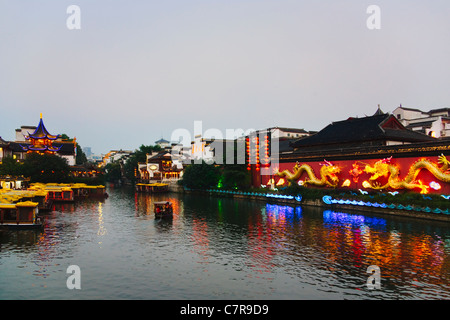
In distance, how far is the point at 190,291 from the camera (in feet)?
41.6

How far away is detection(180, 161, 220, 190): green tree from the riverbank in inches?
379

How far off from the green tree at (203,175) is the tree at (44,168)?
2016 cm

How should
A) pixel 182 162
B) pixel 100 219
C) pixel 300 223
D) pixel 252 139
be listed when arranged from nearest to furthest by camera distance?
pixel 300 223 → pixel 100 219 → pixel 252 139 → pixel 182 162

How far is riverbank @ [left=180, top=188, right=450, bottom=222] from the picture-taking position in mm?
26266

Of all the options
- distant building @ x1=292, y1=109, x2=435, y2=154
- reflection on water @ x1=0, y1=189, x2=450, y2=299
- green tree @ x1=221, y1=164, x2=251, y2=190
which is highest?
distant building @ x1=292, y1=109, x2=435, y2=154

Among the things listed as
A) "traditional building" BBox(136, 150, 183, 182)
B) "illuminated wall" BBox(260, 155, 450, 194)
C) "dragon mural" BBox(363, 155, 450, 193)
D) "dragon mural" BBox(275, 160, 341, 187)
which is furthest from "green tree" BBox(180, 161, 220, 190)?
"dragon mural" BBox(363, 155, 450, 193)

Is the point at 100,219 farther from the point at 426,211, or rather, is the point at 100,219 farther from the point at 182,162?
the point at 182,162

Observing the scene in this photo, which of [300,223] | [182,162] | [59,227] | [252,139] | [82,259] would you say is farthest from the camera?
[182,162]

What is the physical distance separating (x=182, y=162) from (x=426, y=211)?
194 feet

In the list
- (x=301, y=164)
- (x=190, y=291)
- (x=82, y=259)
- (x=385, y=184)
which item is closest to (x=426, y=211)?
(x=385, y=184)

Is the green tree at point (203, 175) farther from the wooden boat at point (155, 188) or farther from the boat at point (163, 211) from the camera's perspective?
the boat at point (163, 211)

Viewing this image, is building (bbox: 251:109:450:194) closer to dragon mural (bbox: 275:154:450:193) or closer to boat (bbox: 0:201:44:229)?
dragon mural (bbox: 275:154:450:193)

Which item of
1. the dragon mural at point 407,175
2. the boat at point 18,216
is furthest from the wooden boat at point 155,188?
the boat at point 18,216

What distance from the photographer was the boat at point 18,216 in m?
22.6
